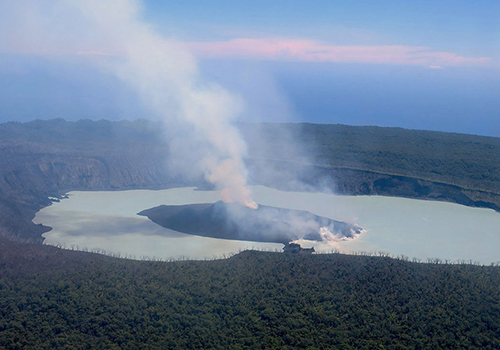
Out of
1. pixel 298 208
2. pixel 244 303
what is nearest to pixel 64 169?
pixel 298 208

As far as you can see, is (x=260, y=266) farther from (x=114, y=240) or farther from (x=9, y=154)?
(x=9, y=154)

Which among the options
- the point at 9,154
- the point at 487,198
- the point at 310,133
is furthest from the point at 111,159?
the point at 487,198

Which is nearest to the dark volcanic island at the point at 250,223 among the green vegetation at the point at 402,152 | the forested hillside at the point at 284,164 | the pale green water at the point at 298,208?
the pale green water at the point at 298,208

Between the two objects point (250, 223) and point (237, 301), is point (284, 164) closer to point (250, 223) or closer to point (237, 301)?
point (250, 223)

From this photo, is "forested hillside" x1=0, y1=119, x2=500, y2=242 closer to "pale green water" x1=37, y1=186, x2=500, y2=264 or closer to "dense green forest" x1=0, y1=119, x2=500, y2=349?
"pale green water" x1=37, y1=186, x2=500, y2=264

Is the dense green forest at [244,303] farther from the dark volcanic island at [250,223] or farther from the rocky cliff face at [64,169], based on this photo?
the rocky cliff face at [64,169]

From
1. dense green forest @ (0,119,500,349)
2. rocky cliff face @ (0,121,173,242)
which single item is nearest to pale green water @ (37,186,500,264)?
rocky cliff face @ (0,121,173,242)
